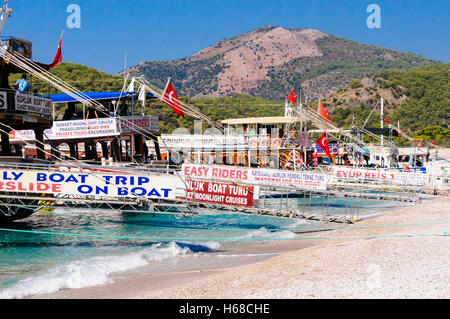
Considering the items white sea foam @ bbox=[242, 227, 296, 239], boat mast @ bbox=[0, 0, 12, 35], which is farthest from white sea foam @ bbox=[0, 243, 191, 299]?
boat mast @ bbox=[0, 0, 12, 35]

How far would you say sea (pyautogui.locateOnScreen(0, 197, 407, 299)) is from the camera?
16.2 meters

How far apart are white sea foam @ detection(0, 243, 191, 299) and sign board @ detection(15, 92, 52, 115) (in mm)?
10621

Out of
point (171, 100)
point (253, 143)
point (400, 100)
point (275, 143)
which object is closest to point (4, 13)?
point (171, 100)

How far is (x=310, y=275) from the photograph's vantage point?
12852 millimetres

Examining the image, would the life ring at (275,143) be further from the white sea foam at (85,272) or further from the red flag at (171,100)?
the white sea foam at (85,272)

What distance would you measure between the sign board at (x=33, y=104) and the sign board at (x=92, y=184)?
20.0 feet

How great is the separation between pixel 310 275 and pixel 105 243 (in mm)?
12783

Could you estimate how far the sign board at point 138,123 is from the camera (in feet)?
107

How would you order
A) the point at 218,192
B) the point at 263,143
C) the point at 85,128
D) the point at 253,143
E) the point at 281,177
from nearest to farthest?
the point at 218,192 → the point at 281,177 → the point at 85,128 → the point at 253,143 → the point at 263,143

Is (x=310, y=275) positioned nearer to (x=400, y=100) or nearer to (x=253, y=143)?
(x=253, y=143)
